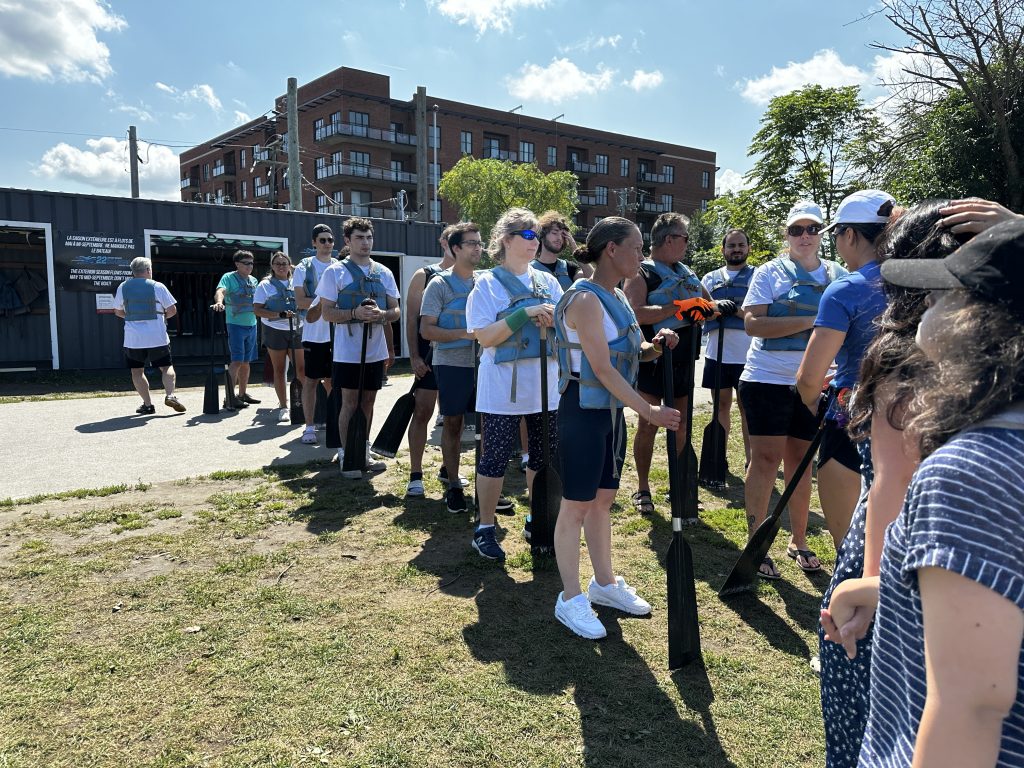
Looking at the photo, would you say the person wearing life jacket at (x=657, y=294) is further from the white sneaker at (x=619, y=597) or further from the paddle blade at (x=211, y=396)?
the paddle blade at (x=211, y=396)

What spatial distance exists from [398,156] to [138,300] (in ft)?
169

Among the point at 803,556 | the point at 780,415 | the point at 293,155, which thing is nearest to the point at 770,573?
the point at 803,556

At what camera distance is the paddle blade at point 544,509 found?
3.90m

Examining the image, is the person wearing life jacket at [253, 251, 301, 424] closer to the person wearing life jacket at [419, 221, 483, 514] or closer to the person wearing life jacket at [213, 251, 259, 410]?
the person wearing life jacket at [213, 251, 259, 410]

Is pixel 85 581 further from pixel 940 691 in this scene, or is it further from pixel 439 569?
pixel 940 691

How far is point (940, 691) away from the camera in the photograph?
86cm

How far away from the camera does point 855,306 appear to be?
8.91 feet

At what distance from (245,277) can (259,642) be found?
24.7 feet

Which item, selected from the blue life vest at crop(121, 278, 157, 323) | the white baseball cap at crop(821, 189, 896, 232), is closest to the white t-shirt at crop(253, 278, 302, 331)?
the blue life vest at crop(121, 278, 157, 323)

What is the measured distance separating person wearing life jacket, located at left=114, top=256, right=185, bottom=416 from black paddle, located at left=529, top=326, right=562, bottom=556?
6947 mm

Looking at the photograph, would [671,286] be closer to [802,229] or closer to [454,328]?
[802,229]

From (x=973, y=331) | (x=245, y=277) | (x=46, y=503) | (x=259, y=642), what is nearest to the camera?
(x=973, y=331)

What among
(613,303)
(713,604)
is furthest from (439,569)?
(613,303)

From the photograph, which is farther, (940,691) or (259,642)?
(259,642)
